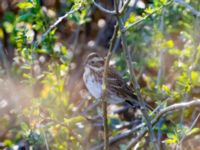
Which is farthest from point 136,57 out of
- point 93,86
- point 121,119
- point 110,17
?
point 110,17

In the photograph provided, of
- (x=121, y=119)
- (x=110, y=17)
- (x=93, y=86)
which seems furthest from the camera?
(x=110, y=17)

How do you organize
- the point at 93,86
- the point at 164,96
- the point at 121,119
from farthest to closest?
the point at 121,119
the point at 93,86
the point at 164,96

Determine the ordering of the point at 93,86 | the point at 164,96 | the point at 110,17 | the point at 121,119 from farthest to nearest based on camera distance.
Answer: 1. the point at 110,17
2. the point at 121,119
3. the point at 93,86
4. the point at 164,96

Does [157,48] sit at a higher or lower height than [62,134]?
higher

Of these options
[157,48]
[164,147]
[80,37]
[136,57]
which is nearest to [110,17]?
[80,37]

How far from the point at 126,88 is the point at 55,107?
0.55m

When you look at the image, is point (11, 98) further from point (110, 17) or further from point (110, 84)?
point (110, 17)

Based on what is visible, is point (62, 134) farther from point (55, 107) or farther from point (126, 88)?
point (126, 88)

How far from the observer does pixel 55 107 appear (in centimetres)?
517

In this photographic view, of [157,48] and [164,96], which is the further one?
[157,48]

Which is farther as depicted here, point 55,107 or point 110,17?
point 110,17

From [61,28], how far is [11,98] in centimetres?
171

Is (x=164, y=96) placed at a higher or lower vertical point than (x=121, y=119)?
higher

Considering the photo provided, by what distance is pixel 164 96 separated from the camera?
4.71m
